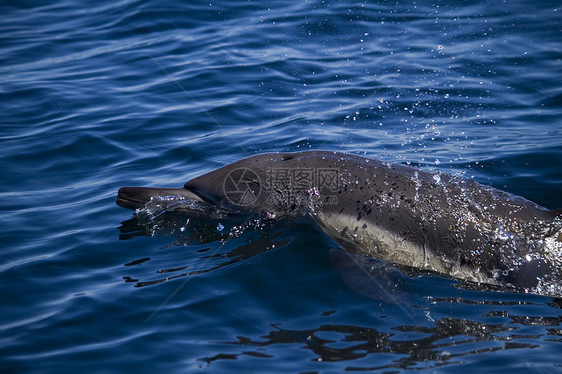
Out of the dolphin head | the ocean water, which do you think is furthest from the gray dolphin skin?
the ocean water

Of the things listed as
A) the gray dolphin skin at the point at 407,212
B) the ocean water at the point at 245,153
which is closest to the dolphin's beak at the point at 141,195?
the gray dolphin skin at the point at 407,212

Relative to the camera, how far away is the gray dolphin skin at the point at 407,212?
241 inches

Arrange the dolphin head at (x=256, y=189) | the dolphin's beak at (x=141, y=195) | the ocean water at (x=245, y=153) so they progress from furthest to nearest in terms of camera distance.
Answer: the dolphin's beak at (x=141, y=195) < the dolphin head at (x=256, y=189) < the ocean water at (x=245, y=153)

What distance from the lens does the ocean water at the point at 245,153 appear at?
5266 mm

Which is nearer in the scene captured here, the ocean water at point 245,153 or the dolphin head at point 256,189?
the ocean water at point 245,153

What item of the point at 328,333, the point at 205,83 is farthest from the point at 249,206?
the point at 205,83

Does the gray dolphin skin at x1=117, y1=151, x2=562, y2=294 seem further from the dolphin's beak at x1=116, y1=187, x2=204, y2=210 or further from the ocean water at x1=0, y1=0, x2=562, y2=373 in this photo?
the ocean water at x1=0, y1=0, x2=562, y2=373

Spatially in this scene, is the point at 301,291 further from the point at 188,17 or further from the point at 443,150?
the point at 188,17

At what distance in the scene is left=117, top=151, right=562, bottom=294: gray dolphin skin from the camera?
6.13 m

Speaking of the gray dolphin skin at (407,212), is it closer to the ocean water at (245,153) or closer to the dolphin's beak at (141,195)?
the dolphin's beak at (141,195)

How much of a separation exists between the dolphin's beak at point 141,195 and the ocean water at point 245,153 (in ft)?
1.08

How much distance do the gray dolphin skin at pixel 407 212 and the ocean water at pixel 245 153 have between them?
24 centimetres

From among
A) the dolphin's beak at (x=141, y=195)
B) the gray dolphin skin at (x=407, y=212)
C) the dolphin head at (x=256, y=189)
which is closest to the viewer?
the gray dolphin skin at (x=407, y=212)

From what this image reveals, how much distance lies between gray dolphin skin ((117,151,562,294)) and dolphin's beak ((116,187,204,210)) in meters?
0.10
